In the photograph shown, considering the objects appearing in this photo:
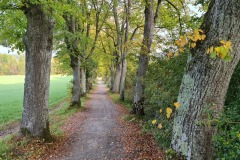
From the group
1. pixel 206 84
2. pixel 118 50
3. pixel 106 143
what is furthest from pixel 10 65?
pixel 206 84

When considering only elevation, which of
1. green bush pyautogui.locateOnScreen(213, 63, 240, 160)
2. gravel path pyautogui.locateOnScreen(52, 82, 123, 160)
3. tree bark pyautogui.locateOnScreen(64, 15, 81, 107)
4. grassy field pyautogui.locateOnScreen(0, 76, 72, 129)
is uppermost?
tree bark pyautogui.locateOnScreen(64, 15, 81, 107)

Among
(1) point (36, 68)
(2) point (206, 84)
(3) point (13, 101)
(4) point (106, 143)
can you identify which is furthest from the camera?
(3) point (13, 101)

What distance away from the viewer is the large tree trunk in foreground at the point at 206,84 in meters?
3.46

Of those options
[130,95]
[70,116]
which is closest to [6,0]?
[70,116]

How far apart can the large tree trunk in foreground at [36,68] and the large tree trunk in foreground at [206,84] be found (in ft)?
16.1

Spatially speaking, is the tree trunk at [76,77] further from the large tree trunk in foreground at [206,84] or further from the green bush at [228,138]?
the green bush at [228,138]

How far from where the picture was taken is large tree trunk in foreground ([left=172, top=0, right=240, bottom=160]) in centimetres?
346

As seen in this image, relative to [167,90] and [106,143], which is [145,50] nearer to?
[167,90]

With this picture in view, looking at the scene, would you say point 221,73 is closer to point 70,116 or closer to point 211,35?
point 211,35

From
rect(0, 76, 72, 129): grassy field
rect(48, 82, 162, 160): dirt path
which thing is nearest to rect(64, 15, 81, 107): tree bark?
rect(0, 76, 72, 129): grassy field

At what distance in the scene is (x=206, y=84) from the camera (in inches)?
145

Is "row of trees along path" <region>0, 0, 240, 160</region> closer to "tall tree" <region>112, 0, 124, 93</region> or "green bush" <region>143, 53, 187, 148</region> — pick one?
"green bush" <region>143, 53, 187, 148</region>

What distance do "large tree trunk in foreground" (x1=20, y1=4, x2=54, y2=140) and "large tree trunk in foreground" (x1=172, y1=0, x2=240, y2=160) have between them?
16.1 feet

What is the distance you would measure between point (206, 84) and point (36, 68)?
542 cm
